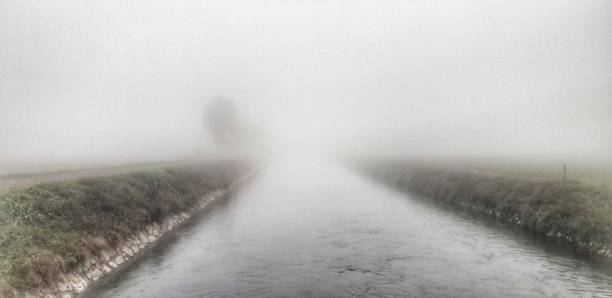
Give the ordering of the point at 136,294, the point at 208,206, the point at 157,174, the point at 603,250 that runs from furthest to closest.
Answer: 1. the point at 208,206
2. the point at 157,174
3. the point at 603,250
4. the point at 136,294

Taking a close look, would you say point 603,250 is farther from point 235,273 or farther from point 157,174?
point 157,174

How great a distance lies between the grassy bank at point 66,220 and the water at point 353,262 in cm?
269

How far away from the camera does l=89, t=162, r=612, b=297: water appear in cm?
2184

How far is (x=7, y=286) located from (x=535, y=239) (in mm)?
34051

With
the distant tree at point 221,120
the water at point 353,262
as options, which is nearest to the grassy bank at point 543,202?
the water at point 353,262

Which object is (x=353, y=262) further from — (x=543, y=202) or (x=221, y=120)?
(x=221, y=120)

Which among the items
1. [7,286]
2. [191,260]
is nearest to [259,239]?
[191,260]

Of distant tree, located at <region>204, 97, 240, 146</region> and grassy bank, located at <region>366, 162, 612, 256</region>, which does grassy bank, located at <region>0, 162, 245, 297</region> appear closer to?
grassy bank, located at <region>366, 162, 612, 256</region>

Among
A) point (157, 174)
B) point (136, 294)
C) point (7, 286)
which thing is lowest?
point (136, 294)

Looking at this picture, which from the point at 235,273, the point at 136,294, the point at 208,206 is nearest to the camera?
the point at 136,294

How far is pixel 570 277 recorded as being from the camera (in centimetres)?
2316

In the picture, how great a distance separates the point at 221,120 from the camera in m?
158

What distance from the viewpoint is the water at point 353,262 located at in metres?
21.8

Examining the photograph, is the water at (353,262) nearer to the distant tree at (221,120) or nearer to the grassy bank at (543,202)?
the grassy bank at (543,202)
